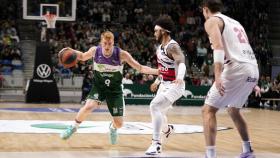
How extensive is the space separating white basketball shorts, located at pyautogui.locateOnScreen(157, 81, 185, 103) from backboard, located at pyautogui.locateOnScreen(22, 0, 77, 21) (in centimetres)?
1175

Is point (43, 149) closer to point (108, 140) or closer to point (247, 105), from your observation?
point (108, 140)

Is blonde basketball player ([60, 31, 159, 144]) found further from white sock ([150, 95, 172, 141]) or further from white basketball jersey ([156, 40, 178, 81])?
white sock ([150, 95, 172, 141])

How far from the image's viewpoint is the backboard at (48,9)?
A: 18.6m

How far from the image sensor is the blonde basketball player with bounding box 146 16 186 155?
7.26m

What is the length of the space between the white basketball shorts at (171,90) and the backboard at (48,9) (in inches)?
463

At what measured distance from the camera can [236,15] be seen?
91.8 ft

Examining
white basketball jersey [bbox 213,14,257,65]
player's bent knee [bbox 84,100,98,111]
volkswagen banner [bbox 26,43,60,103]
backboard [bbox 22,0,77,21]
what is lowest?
volkswagen banner [bbox 26,43,60,103]

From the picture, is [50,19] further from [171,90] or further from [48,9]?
[171,90]

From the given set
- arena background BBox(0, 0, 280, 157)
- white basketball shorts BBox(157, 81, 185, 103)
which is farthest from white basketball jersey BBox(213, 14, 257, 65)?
arena background BBox(0, 0, 280, 157)

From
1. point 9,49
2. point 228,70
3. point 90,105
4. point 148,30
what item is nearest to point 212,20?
point 228,70

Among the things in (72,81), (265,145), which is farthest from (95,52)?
(72,81)

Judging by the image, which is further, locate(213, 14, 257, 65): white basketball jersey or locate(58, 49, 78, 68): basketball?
locate(58, 49, 78, 68): basketball

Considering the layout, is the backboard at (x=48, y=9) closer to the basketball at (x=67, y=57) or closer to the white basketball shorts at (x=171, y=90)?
the basketball at (x=67, y=57)

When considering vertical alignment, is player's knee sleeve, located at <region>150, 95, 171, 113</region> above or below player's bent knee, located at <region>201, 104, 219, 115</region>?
below
